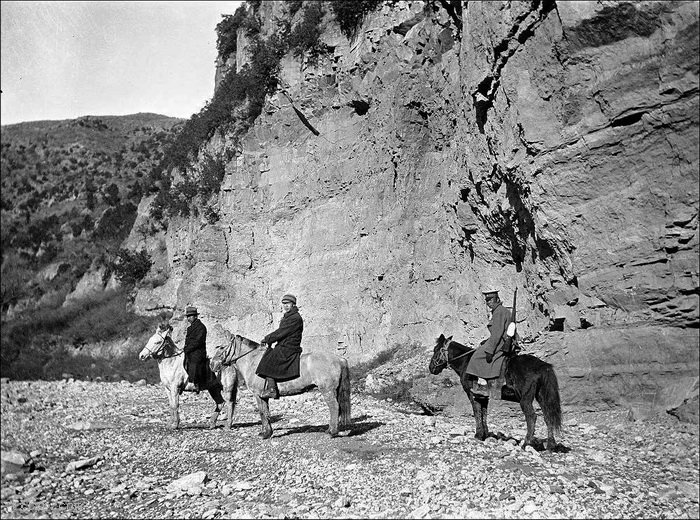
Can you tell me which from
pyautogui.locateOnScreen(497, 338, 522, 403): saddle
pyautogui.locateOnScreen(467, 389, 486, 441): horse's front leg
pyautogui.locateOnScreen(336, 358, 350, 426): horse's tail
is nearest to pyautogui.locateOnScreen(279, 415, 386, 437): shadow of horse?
pyautogui.locateOnScreen(336, 358, 350, 426): horse's tail

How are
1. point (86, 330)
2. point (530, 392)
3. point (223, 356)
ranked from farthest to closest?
point (86, 330)
point (223, 356)
point (530, 392)

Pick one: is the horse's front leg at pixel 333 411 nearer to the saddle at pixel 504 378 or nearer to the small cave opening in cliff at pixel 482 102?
the saddle at pixel 504 378

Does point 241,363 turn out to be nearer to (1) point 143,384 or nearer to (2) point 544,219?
(2) point 544,219

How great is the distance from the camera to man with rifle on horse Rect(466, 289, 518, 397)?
10.1 metres

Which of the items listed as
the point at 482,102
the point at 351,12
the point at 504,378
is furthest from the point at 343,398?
the point at 351,12

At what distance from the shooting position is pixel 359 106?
2306 cm

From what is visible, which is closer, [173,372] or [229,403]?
[229,403]

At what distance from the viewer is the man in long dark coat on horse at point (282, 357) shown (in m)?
11.0

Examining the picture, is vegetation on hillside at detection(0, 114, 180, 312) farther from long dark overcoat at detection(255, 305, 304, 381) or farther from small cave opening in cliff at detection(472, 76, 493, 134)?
small cave opening in cliff at detection(472, 76, 493, 134)

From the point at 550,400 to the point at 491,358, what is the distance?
4.05 feet

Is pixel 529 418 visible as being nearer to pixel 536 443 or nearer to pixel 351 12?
pixel 536 443

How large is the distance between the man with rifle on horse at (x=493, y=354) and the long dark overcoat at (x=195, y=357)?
20.5ft

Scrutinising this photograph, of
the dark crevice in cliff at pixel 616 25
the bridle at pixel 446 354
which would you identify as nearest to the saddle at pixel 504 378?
the bridle at pixel 446 354

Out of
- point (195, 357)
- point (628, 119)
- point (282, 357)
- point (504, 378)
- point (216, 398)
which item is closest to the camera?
point (504, 378)
